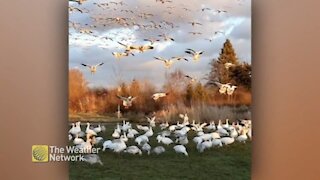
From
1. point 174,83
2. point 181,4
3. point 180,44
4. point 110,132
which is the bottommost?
point 110,132

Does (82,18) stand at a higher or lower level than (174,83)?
higher

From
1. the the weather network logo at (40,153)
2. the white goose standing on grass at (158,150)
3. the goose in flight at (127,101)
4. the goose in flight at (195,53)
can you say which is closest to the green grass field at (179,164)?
the white goose standing on grass at (158,150)

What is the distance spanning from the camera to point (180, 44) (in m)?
2.68

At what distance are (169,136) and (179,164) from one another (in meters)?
0.17

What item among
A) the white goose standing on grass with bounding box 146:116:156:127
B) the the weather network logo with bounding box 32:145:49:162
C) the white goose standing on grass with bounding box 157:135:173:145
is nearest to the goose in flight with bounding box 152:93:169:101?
the white goose standing on grass with bounding box 146:116:156:127

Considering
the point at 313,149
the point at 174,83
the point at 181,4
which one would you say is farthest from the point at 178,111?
the point at 313,149

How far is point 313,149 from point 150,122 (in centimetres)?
97

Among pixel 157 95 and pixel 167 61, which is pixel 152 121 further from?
pixel 167 61

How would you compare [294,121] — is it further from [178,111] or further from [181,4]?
[181,4]

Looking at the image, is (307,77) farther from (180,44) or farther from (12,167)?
(12,167)

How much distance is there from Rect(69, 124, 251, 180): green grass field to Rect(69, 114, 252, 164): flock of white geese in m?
0.02

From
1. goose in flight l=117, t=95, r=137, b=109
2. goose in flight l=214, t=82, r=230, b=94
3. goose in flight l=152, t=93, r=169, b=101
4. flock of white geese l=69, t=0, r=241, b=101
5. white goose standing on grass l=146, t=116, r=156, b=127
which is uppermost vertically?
flock of white geese l=69, t=0, r=241, b=101

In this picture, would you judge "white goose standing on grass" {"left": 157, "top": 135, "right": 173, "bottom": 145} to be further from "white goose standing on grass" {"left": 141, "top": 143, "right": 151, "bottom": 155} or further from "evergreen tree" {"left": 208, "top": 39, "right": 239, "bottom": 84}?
"evergreen tree" {"left": 208, "top": 39, "right": 239, "bottom": 84}

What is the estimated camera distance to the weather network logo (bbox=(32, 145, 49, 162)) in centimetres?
264
